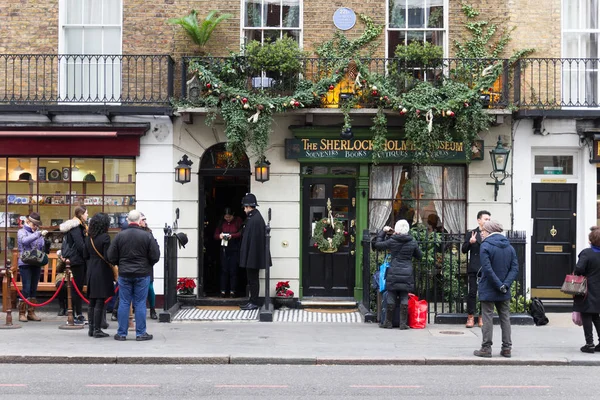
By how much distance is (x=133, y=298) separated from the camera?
468 inches

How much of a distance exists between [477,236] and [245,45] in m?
5.78

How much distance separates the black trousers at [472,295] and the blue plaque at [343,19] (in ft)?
18.4

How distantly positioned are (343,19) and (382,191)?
3493mm

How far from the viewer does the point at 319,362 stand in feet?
35.0

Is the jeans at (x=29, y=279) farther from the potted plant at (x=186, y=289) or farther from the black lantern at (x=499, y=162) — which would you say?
the black lantern at (x=499, y=162)

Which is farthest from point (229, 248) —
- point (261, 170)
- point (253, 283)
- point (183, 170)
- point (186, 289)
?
point (183, 170)

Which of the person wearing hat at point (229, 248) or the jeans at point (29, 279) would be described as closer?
the jeans at point (29, 279)

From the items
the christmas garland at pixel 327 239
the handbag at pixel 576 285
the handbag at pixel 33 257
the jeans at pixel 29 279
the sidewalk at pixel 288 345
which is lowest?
the sidewalk at pixel 288 345

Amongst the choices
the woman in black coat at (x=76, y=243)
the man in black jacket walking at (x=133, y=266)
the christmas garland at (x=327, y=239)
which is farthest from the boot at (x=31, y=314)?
the christmas garland at (x=327, y=239)

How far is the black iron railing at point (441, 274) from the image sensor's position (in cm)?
1367

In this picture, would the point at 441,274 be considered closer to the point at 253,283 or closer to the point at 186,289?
the point at 253,283
